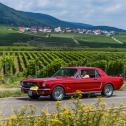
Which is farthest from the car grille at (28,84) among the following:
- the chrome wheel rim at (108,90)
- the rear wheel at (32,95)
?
the chrome wheel rim at (108,90)

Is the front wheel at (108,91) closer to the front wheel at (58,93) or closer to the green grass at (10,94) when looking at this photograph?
the front wheel at (58,93)

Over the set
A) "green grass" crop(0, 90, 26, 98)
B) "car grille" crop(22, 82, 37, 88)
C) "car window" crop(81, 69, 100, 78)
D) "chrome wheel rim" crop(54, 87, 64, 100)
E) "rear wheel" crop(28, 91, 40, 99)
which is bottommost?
"green grass" crop(0, 90, 26, 98)

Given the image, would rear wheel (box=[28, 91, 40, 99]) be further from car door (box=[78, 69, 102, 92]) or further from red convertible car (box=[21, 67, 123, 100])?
car door (box=[78, 69, 102, 92])

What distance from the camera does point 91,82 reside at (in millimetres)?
20547

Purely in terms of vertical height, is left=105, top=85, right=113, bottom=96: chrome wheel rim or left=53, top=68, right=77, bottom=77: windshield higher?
left=53, top=68, right=77, bottom=77: windshield

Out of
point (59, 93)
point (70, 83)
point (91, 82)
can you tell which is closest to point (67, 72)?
point (70, 83)

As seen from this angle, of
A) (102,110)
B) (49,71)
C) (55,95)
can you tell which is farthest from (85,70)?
(49,71)

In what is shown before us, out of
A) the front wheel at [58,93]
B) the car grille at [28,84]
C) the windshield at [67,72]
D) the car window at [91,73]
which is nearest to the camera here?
the front wheel at [58,93]

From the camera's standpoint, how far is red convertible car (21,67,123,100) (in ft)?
62.5

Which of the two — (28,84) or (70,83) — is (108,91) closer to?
(70,83)

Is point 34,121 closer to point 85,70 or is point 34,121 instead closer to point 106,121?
point 106,121

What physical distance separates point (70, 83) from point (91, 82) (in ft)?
3.98

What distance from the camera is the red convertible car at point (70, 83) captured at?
62.5ft

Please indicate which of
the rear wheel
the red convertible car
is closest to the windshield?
the red convertible car
